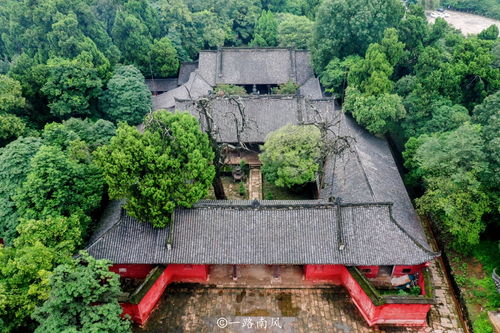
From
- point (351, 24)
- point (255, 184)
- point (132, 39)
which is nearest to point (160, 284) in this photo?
point (255, 184)

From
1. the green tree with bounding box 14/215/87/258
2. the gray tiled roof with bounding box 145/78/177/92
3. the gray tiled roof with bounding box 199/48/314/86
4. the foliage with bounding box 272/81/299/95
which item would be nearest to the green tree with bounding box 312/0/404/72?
the gray tiled roof with bounding box 199/48/314/86

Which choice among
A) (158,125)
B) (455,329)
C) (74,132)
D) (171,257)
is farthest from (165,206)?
(455,329)

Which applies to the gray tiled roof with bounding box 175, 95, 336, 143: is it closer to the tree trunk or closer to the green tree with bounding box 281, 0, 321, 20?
the tree trunk

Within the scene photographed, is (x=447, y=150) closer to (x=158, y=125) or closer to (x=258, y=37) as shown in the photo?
(x=158, y=125)

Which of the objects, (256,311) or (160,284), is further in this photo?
(160,284)

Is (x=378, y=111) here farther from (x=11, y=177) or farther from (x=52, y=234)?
(x=11, y=177)

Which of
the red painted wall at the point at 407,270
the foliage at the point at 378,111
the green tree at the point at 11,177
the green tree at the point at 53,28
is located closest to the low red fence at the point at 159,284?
the green tree at the point at 11,177
